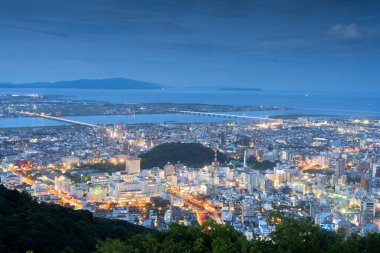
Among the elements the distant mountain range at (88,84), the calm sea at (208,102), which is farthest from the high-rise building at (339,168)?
the distant mountain range at (88,84)

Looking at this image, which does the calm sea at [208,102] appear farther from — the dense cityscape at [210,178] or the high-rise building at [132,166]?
the high-rise building at [132,166]

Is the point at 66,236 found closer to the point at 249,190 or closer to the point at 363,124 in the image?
the point at 249,190

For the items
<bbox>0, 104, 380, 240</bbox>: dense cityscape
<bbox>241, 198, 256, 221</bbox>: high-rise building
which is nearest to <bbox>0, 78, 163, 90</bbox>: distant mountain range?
<bbox>0, 104, 380, 240</bbox>: dense cityscape

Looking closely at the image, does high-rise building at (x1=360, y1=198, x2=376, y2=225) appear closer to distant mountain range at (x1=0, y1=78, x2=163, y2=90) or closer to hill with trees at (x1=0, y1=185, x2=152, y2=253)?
hill with trees at (x1=0, y1=185, x2=152, y2=253)

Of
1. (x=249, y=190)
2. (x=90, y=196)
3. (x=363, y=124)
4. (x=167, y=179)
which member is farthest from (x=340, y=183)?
(x=363, y=124)

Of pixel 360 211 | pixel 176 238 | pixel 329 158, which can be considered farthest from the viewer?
pixel 329 158

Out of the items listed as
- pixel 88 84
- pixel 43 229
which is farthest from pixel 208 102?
pixel 43 229

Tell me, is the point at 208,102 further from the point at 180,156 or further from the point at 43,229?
the point at 43,229
